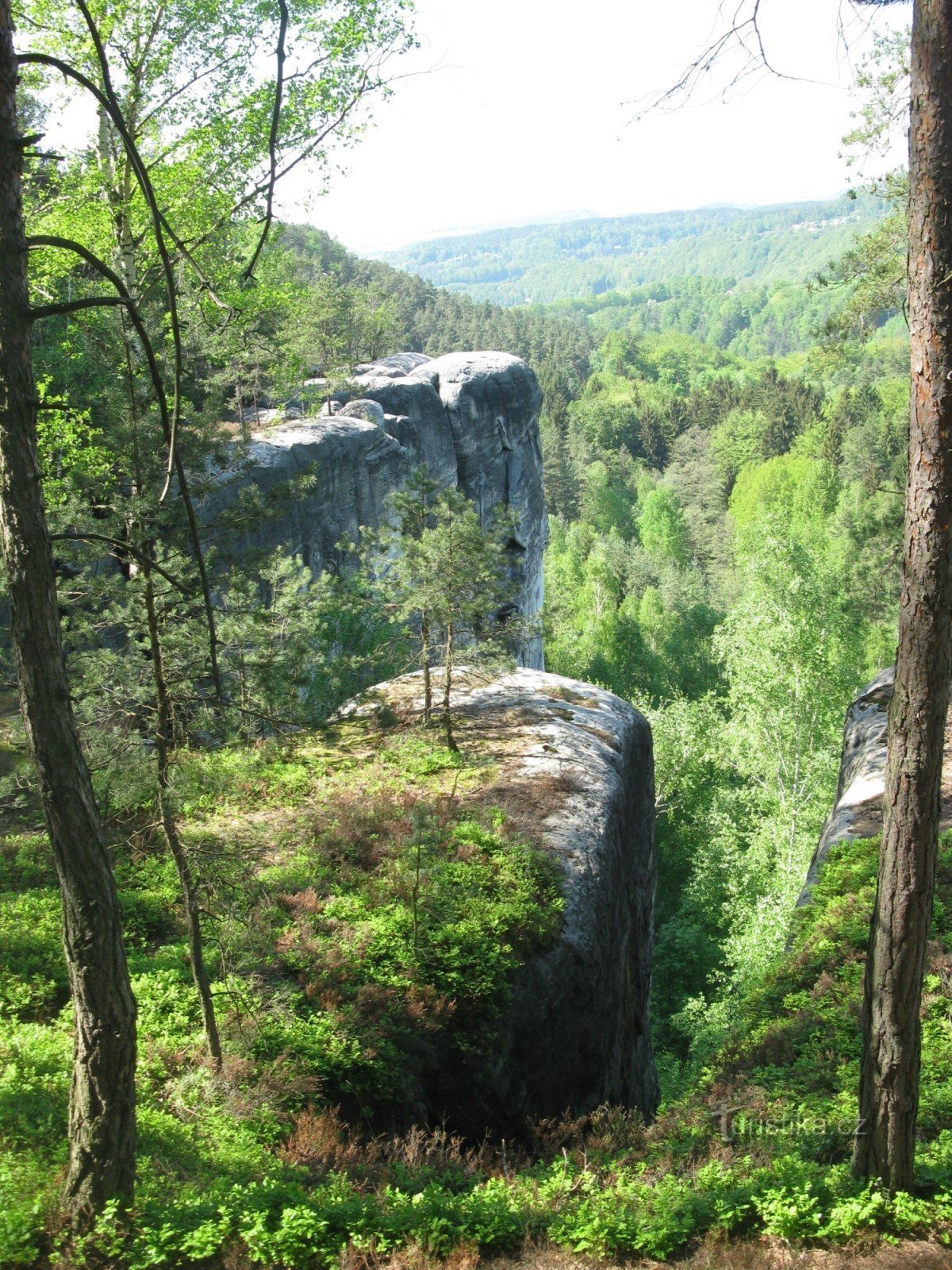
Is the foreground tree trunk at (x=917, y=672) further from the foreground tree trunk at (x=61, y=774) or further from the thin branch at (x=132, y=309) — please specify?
the foreground tree trunk at (x=61, y=774)

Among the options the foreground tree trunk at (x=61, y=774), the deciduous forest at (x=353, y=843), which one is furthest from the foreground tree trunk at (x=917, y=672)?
the foreground tree trunk at (x=61, y=774)

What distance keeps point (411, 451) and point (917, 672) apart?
87.5 ft

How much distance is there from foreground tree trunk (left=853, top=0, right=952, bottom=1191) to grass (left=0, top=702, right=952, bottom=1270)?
0.73m

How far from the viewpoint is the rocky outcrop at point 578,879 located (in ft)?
33.5

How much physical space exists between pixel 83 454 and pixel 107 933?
9.43 metres

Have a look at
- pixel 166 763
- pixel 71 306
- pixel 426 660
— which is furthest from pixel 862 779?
pixel 71 306

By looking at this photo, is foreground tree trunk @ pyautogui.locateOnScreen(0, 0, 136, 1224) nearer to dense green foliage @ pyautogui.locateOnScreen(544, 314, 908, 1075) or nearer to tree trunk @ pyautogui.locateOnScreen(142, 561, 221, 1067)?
tree trunk @ pyautogui.locateOnScreen(142, 561, 221, 1067)

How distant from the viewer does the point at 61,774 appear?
4.61m

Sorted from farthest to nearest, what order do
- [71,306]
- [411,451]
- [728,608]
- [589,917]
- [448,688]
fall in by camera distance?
1. [728,608]
2. [411,451]
3. [448,688]
4. [589,917]
5. [71,306]

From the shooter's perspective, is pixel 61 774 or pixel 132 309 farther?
pixel 61 774

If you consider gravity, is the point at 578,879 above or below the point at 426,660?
below

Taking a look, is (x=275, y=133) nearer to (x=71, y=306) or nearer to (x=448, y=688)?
(x=71, y=306)

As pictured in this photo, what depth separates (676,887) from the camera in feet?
101

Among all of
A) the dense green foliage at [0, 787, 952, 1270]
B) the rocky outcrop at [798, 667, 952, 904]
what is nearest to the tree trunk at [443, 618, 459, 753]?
the dense green foliage at [0, 787, 952, 1270]
